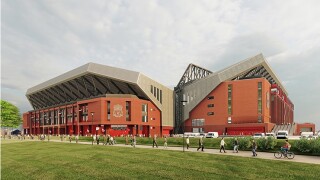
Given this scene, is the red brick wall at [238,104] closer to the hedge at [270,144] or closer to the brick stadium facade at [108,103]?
the brick stadium facade at [108,103]

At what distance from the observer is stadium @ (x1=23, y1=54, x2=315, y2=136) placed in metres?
74.1

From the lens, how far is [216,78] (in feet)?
262

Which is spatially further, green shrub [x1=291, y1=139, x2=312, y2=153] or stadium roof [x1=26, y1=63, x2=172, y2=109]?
stadium roof [x1=26, y1=63, x2=172, y2=109]

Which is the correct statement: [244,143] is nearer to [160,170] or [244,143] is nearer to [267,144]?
[267,144]

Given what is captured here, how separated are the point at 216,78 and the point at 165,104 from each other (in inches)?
820

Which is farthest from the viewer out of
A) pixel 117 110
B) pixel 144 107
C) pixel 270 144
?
pixel 144 107

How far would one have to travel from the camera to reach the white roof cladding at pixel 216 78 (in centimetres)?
7969

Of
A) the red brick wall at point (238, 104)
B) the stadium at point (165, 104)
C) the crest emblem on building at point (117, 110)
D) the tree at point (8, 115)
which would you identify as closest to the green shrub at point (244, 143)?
the stadium at point (165, 104)

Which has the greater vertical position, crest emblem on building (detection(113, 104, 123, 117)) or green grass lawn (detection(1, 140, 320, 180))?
crest emblem on building (detection(113, 104, 123, 117))

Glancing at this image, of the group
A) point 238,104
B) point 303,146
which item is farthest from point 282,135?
point 238,104

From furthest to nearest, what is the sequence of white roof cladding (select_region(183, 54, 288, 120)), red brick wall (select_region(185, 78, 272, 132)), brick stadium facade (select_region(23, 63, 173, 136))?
white roof cladding (select_region(183, 54, 288, 120)) < brick stadium facade (select_region(23, 63, 173, 136)) < red brick wall (select_region(185, 78, 272, 132))

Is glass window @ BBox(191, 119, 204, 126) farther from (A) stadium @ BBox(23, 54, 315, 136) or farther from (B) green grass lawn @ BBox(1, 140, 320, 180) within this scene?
(B) green grass lawn @ BBox(1, 140, 320, 180)

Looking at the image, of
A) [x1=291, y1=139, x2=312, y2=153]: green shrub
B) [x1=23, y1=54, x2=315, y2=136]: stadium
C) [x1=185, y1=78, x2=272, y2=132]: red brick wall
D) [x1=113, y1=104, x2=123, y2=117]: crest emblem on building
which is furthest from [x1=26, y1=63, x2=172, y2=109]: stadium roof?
[x1=291, y1=139, x2=312, y2=153]: green shrub

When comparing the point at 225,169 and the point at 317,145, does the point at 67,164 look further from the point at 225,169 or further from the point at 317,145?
the point at 317,145
